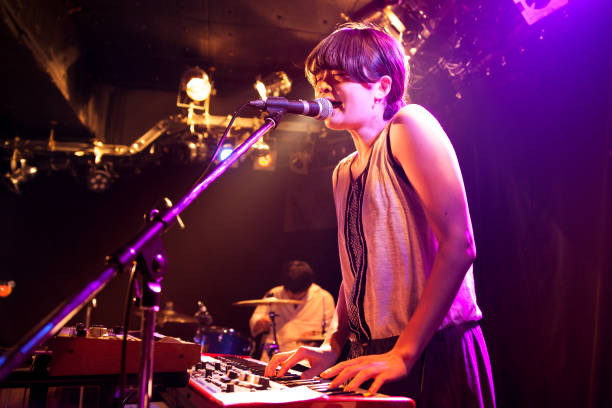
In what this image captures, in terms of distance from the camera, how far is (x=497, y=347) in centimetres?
465

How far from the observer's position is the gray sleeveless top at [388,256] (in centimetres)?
143

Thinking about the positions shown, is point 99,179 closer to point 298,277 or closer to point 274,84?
point 274,84

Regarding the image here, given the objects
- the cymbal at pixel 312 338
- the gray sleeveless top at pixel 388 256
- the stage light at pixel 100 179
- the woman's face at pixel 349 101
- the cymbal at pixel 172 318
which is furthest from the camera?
the stage light at pixel 100 179

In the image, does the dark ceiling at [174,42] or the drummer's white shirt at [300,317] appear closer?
the dark ceiling at [174,42]

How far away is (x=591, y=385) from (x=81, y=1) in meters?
6.95

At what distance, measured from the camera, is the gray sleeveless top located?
143 centimetres

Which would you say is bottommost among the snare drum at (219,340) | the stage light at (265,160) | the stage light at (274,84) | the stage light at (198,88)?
the snare drum at (219,340)

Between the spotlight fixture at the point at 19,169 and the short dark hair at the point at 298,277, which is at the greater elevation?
the spotlight fixture at the point at 19,169

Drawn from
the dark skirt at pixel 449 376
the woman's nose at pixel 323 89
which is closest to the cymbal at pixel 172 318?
the woman's nose at pixel 323 89

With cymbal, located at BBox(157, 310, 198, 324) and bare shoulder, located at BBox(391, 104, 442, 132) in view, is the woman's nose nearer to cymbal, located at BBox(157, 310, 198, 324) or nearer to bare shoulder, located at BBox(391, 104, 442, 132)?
bare shoulder, located at BBox(391, 104, 442, 132)

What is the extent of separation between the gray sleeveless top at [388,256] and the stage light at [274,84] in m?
5.95

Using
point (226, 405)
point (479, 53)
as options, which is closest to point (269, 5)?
point (479, 53)

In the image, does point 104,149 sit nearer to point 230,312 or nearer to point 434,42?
point 230,312

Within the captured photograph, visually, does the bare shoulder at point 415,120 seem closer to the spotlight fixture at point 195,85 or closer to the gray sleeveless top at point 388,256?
the gray sleeveless top at point 388,256
